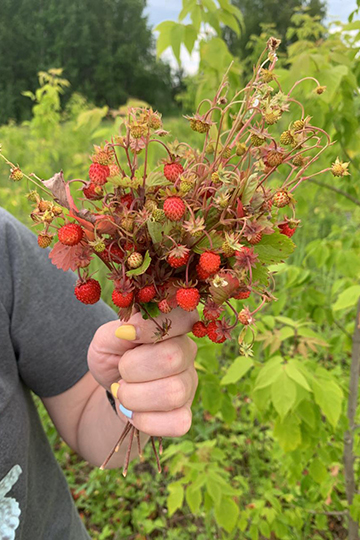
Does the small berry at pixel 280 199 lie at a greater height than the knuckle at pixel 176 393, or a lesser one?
greater

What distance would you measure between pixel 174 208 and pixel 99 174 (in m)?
0.08

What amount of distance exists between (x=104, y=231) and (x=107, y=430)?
48cm

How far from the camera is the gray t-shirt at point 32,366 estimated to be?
0.64 meters

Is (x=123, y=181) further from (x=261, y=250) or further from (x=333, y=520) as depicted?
(x=333, y=520)

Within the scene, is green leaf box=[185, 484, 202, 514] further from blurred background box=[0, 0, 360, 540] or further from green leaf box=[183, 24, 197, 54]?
green leaf box=[183, 24, 197, 54]

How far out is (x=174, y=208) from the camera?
0.34 m

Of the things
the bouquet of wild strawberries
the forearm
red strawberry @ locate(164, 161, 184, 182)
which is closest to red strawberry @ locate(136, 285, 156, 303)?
the bouquet of wild strawberries

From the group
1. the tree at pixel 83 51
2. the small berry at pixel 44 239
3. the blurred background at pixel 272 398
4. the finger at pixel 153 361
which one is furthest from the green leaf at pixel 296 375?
the tree at pixel 83 51

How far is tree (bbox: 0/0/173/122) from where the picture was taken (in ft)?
45.9

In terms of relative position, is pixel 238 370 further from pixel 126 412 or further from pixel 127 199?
pixel 127 199

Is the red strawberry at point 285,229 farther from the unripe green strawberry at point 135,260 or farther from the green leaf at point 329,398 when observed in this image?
the green leaf at point 329,398

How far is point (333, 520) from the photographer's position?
147cm

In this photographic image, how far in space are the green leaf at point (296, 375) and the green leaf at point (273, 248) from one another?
420 mm

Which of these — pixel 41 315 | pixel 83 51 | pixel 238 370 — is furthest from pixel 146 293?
pixel 83 51
